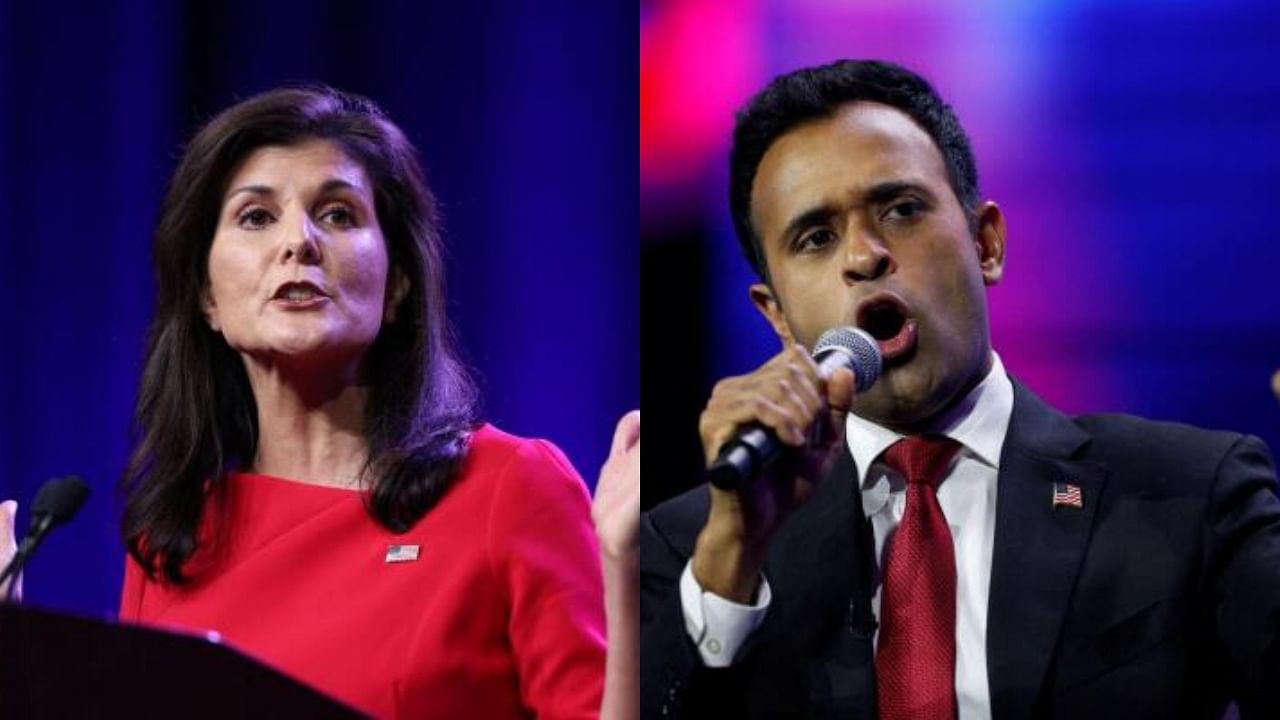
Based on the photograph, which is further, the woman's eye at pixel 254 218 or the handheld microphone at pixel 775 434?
the woman's eye at pixel 254 218

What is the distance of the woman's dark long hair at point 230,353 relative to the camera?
8.06 ft

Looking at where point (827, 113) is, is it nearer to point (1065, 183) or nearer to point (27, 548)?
point (1065, 183)

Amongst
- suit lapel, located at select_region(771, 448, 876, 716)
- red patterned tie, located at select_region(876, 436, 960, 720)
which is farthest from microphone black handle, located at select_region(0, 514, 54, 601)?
red patterned tie, located at select_region(876, 436, 960, 720)

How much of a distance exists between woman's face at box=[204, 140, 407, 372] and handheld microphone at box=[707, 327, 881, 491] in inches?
36.7

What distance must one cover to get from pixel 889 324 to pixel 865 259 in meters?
0.07

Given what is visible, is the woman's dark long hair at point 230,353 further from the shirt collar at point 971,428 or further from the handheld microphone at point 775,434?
the handheld microphone at point 775,434

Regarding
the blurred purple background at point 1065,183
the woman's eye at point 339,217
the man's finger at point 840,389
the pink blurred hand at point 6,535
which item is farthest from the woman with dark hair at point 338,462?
the man's finger at point 840,389

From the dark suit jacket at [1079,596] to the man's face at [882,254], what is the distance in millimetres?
120

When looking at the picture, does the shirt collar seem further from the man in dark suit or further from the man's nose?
the man's nose

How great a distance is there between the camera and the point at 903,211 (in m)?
1.84

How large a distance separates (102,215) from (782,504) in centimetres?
174

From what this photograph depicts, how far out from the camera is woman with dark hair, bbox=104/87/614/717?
2.22 metres

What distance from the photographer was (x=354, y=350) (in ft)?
8.04

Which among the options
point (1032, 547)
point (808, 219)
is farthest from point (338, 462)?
point (1032, 547)
